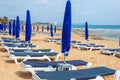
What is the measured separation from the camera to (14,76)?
8195mm

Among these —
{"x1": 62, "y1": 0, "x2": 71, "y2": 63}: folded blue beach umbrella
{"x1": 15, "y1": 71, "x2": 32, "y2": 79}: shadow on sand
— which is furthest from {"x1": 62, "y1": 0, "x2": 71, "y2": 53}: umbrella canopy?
{"x1": 15, "y1": 71, "x2": 32, "y2": 79}: shadow on sand

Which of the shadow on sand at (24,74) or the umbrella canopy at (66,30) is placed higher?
the umbrella canopy at (66,30)

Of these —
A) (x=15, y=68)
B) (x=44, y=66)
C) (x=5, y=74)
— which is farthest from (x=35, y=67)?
(x=15, y=68)

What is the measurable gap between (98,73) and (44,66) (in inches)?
75.1

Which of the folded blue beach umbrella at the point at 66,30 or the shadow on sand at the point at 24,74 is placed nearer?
the folded blue beach umbrella at the point at 66,30

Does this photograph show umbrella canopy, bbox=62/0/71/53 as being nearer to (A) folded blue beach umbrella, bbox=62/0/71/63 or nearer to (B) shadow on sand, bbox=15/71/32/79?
(A) folded blue beach umbrella, bbox=62/0/71/63

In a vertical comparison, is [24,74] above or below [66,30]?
below

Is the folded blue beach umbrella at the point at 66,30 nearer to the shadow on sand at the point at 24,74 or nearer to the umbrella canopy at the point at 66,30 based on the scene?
the umbrella canopy at the point at 66,30

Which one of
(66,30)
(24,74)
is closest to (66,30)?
(66,30)

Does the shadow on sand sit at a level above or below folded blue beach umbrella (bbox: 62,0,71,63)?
below

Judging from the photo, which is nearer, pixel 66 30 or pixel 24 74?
pixel 66 30

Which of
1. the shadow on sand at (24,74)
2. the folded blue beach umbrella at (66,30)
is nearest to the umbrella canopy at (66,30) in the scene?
the folded blue beach umbrella at (66,30)

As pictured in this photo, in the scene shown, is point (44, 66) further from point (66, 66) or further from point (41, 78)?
point (41, 78)

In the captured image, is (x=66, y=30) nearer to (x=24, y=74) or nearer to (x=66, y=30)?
(x=66, y=30)
